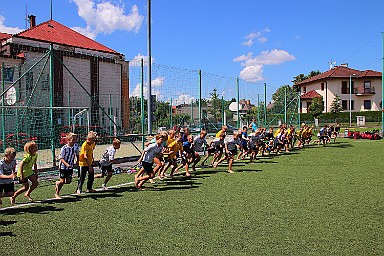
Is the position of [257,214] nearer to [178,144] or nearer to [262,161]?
[178,144]

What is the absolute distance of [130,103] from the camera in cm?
1509

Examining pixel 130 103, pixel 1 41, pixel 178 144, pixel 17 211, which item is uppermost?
pixel 1 41

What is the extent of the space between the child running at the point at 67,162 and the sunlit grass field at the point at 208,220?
45cm

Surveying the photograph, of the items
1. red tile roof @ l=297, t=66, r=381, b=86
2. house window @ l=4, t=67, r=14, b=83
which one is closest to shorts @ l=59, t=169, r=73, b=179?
house window @ l=4, t=67, r=14, b=83

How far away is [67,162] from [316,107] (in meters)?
54.4

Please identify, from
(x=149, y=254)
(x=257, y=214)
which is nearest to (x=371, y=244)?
(x=257, y=214)

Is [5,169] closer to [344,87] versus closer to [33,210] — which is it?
[33,210]

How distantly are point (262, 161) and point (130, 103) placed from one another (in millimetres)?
5889

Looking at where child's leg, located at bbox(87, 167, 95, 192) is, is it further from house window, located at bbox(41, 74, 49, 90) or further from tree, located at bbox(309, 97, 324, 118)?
tree, located at bbox(309, 97, 324, 118)

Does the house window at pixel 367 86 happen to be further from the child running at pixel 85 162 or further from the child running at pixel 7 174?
the child running at pixel 7 174

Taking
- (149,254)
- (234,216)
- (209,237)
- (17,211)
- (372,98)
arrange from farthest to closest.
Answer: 1. (372,98)
2. (17,211)
3. (234,216)
4. (209,237)
5. (149,254)

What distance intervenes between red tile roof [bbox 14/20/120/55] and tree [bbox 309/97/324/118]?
34.4 metres

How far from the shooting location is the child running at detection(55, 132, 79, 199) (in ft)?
27.3

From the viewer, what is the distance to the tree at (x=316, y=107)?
5758 cm
